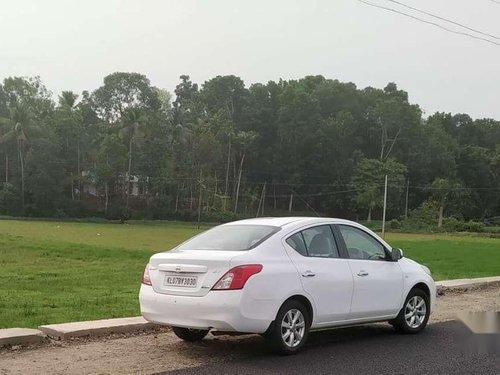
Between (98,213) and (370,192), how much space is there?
3849 centimetres

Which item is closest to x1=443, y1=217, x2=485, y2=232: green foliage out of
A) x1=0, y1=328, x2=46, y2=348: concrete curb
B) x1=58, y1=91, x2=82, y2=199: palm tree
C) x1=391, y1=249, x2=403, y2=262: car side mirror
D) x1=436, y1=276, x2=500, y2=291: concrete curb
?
x1=58, y1=91, x2=82, y2=199: palm tree

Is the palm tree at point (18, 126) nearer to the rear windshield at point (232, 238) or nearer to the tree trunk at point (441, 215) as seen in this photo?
the tree trunk at point (441, 215)

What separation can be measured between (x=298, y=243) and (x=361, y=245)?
1.31 metres

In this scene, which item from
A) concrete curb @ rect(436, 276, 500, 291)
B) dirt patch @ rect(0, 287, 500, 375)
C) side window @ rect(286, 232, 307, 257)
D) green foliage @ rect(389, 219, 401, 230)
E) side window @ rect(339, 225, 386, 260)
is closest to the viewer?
dirt patch @ rect(0, 287, 500, 375)

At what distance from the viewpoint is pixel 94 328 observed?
8.53 meters

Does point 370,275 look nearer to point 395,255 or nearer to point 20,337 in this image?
point 395,255

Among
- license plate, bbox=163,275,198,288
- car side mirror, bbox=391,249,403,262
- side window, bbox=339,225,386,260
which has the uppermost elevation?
side window, bbox=339,225,386,260

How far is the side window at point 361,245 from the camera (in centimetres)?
877

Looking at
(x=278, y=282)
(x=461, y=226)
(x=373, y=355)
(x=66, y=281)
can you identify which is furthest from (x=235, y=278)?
(x=461, y=226)

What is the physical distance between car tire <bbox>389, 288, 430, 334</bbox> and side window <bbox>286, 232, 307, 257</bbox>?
2.01 m

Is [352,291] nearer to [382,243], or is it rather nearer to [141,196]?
[382,243]

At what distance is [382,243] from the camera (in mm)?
9242

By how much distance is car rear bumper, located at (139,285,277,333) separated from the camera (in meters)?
7.08

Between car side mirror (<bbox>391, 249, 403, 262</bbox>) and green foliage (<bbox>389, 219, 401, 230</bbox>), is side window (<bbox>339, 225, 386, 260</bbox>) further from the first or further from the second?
green foliage (<bbox>389, 219, 401, 230</bbox>)
